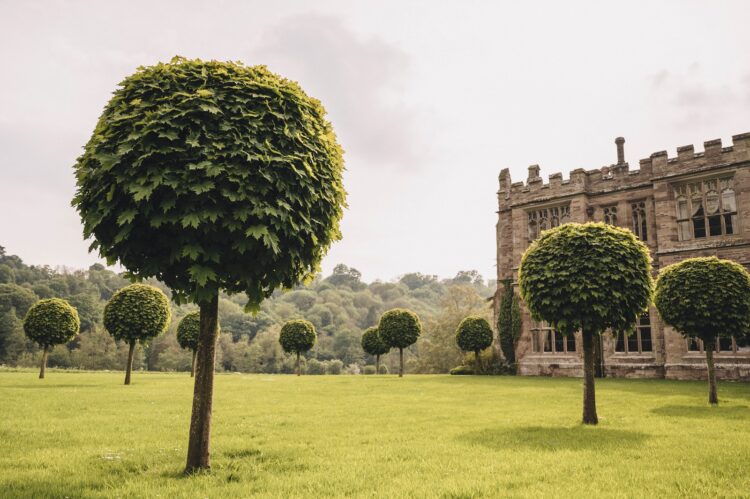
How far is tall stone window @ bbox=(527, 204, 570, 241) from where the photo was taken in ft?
110

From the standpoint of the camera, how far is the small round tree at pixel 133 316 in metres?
25.3

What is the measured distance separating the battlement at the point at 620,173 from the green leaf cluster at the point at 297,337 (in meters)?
18.3

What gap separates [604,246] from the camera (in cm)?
1175

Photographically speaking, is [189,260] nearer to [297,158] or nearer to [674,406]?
[297,158]

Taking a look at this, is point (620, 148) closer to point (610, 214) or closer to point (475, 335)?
point (610, 214)

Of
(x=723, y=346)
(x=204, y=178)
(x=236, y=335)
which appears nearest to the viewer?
(x=204, y=178)

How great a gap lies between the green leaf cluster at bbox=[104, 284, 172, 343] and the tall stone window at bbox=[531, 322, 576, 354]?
2380cm

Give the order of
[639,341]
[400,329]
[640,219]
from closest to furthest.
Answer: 1. [639,341]
2. [640,219]
3. [400,329]

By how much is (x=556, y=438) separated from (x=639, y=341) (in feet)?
77.7

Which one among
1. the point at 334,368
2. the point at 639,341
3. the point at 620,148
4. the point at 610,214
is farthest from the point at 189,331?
the point at 334,368

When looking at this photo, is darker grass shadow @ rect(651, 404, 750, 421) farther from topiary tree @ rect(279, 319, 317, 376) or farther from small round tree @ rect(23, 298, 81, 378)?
small round tree @ rect(23, 298, 81, 378)

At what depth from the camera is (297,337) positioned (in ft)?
126

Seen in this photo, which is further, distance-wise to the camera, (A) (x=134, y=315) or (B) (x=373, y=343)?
(B) (x=373, y=343)

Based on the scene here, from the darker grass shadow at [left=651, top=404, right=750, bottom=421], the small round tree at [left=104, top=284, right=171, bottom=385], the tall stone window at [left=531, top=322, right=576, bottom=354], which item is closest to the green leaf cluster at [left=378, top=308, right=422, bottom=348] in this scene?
the tall stone window at [left=531, top=322, right=576, bottom=354]
